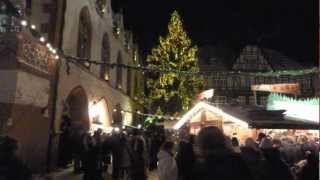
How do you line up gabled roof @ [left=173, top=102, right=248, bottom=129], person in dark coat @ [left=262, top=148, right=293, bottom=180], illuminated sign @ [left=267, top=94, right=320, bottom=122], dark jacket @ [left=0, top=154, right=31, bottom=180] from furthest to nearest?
illuminated sign @ [left=267, top=94, right=320, bottom=122], gabled roof @ [left=173, top=102, right=248, bottom=129], person in dark coat @ [left=262, top=148, right=293, bottom=180], dark jacket @ [left=0, top=154, right=31, bottom=180]

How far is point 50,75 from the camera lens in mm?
16484

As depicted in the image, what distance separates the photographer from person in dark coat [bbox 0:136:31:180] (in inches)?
195

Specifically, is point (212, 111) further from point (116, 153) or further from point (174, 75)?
point (174, 75)

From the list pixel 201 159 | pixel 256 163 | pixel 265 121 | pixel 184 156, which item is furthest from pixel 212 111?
pixel 201 159

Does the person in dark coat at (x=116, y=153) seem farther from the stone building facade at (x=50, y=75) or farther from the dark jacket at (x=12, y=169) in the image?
the dark jacket at (x=12, y=169)

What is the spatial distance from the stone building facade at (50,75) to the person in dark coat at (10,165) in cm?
858

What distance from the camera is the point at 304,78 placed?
4981cm

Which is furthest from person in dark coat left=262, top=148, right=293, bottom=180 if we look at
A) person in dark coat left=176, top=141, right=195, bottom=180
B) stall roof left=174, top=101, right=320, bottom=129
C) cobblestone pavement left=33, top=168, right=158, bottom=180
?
cobblestone pavement left=33, top=168, right=158, bottom=180

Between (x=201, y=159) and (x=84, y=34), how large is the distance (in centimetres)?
1888

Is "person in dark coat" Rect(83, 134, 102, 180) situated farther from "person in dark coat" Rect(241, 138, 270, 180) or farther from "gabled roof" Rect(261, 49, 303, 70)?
"gabled roof" Rect(261, 49, 303, 70)

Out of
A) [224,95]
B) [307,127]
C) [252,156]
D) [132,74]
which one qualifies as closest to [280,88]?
[307,127]

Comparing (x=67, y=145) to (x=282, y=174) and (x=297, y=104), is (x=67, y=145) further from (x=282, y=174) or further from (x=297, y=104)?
(x=282, y=174)

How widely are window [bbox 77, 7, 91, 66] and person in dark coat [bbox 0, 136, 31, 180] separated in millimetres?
16227

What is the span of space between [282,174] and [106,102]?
2215 centimetres
